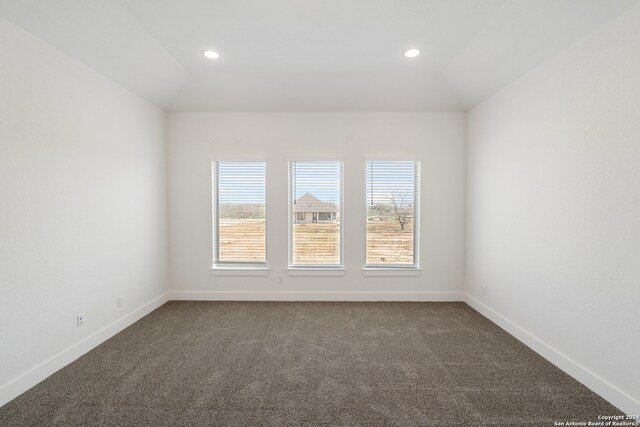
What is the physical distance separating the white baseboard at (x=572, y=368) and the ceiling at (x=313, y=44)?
2702mm

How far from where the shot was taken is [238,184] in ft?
14.1

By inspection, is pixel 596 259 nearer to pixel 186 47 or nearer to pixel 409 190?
pixel 409 190

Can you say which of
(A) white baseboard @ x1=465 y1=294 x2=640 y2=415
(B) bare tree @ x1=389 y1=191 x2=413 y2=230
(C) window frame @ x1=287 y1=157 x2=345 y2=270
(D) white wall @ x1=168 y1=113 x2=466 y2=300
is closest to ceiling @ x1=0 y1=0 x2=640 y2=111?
(D) white wall @ x1=168 y1=113 x2=466 y2=300

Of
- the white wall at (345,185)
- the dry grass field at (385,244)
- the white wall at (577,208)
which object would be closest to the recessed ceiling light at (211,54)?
the white wall at (345,185)

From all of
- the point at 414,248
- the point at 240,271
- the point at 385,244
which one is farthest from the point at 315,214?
the point at 414,248

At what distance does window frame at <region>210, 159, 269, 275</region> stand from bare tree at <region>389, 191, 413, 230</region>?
194cm

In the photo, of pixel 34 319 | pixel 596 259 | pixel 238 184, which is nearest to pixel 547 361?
pixel 596 259

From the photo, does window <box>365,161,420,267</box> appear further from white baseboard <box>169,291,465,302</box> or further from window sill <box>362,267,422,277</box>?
white baseboard <box>169,291,465,302</box>

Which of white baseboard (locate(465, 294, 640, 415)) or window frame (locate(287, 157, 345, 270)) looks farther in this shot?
window frame (locate(287, 157, 345, 270))

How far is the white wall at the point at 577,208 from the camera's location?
1960mm

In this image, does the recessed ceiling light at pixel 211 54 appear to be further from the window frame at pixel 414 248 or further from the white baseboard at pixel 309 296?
the white baseboard at pixel 309 296

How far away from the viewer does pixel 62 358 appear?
8.25 feet

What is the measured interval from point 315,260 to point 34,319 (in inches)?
120

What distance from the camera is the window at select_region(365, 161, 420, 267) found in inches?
167
